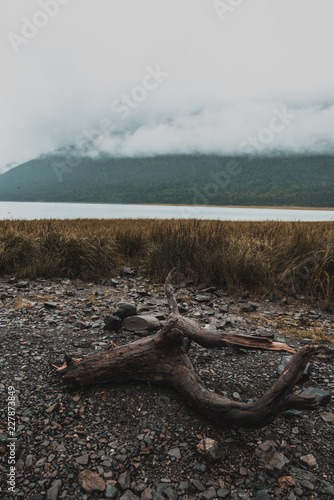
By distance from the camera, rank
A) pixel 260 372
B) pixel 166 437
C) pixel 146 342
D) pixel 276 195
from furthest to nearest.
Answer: pixel 276 195
pixel 260 372
pixel 146 342
pixel 166 437

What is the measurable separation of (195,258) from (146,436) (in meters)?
5.73

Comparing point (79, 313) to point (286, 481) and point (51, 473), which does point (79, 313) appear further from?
point (286, 481)

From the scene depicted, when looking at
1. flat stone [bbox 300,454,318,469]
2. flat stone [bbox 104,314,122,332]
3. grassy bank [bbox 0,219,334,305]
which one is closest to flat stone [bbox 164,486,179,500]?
flat stone [bbox 300,454,318,469]

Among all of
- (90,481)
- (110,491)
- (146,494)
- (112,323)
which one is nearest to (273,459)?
(146,494)

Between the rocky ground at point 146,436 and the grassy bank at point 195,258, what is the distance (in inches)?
106

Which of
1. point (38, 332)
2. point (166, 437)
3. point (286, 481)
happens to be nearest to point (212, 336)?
point (166, 437)

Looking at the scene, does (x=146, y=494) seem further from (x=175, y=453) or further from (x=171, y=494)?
(x=175, y=453)

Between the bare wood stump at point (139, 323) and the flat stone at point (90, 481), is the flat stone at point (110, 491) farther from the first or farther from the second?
the bare wood stump at point (139, 323)

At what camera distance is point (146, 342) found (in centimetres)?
314

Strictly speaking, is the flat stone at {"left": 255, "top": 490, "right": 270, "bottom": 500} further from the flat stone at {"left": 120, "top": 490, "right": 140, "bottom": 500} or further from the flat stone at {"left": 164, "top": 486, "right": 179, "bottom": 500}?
the flat stone at {"left": 120, "top": 490, "right": 140, "bottom": 500}

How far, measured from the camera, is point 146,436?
8.44 feet

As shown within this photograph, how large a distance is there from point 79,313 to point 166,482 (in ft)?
12.2

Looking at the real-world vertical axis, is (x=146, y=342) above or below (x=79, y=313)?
above

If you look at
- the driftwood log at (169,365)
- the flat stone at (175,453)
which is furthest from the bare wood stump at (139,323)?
the flat stone at (175,453)
